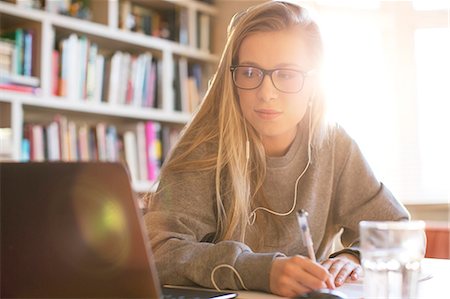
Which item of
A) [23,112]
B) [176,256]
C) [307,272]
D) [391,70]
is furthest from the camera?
[391,70]

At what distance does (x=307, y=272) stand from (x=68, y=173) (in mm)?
400

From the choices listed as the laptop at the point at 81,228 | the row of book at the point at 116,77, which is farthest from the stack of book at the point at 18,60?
the laptop at the point at 81,228

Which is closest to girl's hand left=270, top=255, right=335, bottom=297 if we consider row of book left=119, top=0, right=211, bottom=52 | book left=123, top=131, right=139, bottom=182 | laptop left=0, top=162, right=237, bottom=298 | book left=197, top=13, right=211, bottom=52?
laptop left=0, top=162, right=237, bottom=298

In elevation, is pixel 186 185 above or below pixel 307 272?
above

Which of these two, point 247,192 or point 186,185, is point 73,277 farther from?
point 247,192

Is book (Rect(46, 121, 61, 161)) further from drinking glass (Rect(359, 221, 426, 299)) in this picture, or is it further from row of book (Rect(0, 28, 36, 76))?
drinking glass (Rect(359, 221, 426, 299))

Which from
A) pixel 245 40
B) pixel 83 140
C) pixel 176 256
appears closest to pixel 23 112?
pixel 83 140

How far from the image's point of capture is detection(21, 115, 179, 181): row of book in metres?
2.82

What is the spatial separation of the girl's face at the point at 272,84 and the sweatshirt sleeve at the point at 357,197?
162 mm

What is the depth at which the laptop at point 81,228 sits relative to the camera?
0.71 m

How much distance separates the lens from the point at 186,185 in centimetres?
129

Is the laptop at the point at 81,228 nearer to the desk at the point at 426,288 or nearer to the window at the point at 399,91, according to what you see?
the desk at the point at 426,288

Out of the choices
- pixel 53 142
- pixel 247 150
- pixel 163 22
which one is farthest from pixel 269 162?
pixel 163 22

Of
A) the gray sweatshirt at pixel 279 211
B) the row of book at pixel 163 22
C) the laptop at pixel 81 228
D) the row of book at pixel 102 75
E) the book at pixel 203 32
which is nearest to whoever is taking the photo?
the laptop at pixel 81 228
